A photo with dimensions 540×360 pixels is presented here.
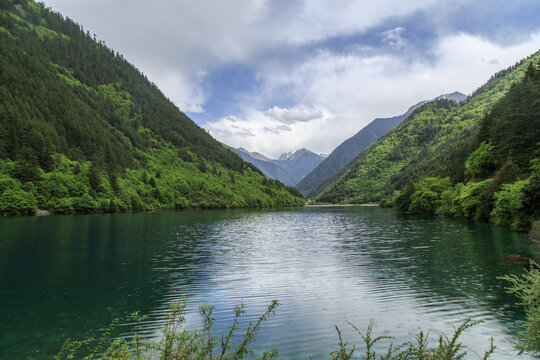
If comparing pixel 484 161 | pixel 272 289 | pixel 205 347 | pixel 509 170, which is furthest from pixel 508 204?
pixel 205 347

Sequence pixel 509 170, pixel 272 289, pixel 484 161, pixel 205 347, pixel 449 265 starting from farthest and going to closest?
pixel 484 161
pixel 509 170
pixel 449 265
pixel 272 289
pixel 205 347

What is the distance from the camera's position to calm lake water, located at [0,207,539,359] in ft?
47.1

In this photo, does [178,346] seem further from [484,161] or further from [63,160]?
[63,160]

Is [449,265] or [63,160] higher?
[63,160]

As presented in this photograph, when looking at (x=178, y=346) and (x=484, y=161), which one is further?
(x=484, y=161)

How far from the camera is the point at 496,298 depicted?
1886 centimetres

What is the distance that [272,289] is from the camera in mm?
21656

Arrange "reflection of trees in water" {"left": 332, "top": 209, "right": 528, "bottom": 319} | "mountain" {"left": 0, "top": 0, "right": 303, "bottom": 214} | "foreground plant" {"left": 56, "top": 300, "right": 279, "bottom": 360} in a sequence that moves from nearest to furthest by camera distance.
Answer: "foreground plant" {"left": 56, "top": 300, "right": 279, "bottom": 360} < "reflection of trees in water" {"left": 332, "top": 209, "right": 528, "bottom": 319} < "mountain" {"left": 0, "top": 0, "right": 303, "bottom": 214}

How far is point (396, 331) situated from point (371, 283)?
8.54 m

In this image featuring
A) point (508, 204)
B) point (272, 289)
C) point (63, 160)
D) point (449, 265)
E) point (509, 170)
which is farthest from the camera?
point (63, 160)

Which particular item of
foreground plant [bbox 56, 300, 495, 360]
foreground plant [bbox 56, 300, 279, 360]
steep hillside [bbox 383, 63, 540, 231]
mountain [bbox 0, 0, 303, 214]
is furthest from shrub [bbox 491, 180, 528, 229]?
mountain [bbox 0, 0, 303, 214]

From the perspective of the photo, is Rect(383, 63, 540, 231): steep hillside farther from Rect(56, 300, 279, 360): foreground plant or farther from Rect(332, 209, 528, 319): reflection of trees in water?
Rect(56, 300, 279, 360): foreground plant

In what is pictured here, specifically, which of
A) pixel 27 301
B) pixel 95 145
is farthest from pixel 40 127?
pixel 27 301

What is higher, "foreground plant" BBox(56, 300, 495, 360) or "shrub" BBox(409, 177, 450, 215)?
"shrub" BBox(409, 177, 450, 215)
